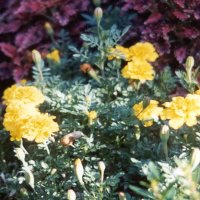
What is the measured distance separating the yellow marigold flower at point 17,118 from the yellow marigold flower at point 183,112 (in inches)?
18.8

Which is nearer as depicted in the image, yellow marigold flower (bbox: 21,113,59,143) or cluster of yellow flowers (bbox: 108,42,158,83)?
yellow marigold flower (bbox: 21,113,59,143)

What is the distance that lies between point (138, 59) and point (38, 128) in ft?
1.96

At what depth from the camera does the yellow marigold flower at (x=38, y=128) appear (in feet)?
5.25

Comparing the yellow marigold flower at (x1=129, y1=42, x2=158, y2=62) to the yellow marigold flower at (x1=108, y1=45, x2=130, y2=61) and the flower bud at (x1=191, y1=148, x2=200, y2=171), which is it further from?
the flower bud at (x1=191, y1=148, x2=200, y2=171)

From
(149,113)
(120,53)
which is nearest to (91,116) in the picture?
(149,113)

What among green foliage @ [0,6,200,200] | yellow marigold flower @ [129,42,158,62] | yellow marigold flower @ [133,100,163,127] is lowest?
green foliage @ [0,6,200,200]

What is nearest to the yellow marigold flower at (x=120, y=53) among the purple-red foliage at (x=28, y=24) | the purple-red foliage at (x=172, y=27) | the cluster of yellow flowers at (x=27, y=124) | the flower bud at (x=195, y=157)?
the purple-red foliage at (x=172, y=27)

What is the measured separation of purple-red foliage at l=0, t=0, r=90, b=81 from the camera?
2.48 meters

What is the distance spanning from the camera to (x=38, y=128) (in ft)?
5.29

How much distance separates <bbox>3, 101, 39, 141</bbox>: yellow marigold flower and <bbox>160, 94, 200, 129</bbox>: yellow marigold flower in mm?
477

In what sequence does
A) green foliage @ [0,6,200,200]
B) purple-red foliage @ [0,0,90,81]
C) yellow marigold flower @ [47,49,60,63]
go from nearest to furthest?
Answer: green foliage @ [0,6,200,200] → yellow marigold flower @ [47,49,60,63] → purple-red foliage @ [0,0,90,81]

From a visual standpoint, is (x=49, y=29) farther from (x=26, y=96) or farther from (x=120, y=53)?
(x=26, y=96)

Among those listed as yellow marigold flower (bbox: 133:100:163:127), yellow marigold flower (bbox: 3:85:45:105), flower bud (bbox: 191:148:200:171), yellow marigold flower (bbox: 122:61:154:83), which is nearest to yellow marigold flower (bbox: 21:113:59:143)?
yellow marigold flower (bbox: 3:85:45:105)

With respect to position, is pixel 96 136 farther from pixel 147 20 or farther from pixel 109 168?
pixel 147 20
